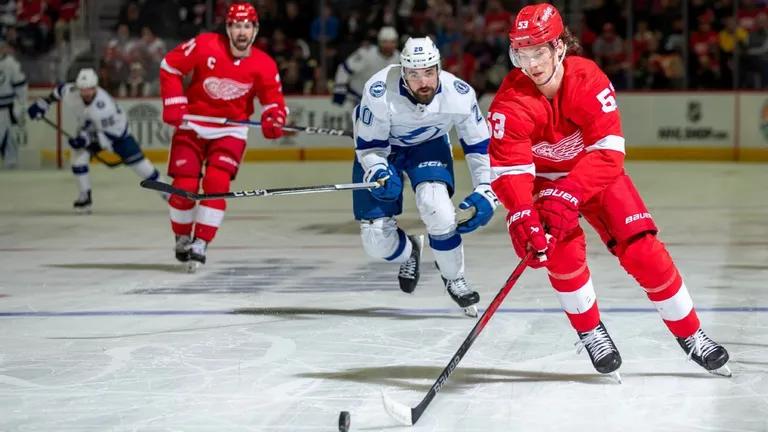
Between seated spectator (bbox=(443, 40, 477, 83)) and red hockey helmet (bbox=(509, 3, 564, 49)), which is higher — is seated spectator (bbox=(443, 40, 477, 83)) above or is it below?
below

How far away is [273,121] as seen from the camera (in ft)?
24.2

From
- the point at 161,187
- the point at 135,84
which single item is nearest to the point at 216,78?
the point at 161,187

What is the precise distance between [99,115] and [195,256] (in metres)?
3.90

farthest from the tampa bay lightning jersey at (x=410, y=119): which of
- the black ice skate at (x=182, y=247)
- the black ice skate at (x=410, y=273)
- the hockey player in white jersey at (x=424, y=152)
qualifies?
the black ice skate at (x=182, y=247)

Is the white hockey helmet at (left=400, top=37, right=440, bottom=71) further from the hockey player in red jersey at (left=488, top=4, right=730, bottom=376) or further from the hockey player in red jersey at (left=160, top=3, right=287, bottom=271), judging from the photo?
the hockey player in red jersey at (left=160, top=3, right=287, bottom=271)

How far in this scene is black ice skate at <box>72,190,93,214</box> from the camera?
406 inches

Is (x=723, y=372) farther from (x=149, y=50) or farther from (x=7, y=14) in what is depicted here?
(x=7, y=14)

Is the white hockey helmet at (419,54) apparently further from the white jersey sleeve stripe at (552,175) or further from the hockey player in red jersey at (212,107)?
the hockey player in red jersey at (212,107)

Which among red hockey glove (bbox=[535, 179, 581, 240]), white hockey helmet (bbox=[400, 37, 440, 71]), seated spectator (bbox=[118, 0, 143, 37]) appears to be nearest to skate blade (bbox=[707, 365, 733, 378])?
red hockey glove (bbox=[535, 179, 581, 240])

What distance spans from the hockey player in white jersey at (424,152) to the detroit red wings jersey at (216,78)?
169 cm

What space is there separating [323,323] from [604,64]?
974 centimetres

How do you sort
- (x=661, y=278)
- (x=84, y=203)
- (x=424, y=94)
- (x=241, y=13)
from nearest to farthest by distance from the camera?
(x=661, y=278)
(x=424, y=94)
(x=241, y=13)
(x=84, y=203)

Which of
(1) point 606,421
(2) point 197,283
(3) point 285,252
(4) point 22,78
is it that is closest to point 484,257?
(3) point 285,252

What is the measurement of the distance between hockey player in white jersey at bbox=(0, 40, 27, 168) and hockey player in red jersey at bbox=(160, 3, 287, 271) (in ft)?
25.1
